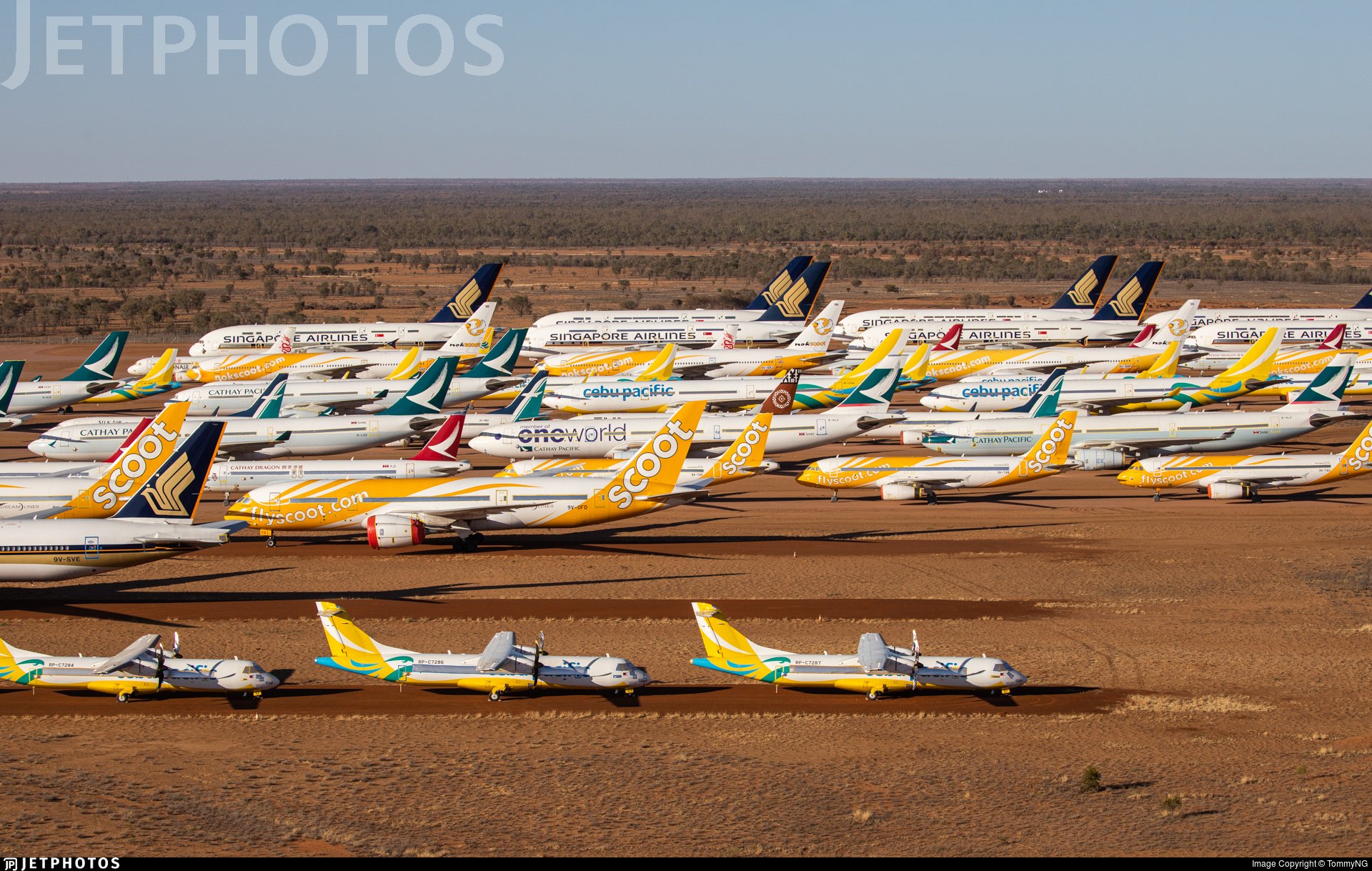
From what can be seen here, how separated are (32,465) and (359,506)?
16.1 metres

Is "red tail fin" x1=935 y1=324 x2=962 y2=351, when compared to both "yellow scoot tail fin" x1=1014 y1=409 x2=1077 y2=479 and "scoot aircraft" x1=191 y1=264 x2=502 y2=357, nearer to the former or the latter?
"scoot aircraft" x1=191 y1=264 x2=502 y2=357

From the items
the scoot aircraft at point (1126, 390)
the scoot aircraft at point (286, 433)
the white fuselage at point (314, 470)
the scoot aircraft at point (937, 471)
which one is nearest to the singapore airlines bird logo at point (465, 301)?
the scoot aircraft at point (286, 433)

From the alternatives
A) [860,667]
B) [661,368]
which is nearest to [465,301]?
[661,368]

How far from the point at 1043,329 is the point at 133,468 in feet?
273

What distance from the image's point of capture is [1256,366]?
8731 cm

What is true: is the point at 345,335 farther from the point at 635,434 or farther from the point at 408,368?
the point at 635,434

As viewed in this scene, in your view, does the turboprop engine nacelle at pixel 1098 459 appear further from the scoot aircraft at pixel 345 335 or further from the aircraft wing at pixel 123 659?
the scoot aircraft at pixel 345 335

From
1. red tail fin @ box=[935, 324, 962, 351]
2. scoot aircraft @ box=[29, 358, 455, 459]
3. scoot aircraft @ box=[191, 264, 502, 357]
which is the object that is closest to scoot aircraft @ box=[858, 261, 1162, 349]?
red tail fin @ box=[935, 324, 962, 351]

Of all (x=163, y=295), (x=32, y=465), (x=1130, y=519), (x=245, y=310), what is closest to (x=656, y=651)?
(x=1130, y=519)

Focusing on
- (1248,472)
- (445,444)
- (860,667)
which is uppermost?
(445,444)

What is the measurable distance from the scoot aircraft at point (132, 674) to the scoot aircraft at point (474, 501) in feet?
52.8

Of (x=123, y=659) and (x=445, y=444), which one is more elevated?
(x=445, y=444)

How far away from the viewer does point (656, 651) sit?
41.0 metres

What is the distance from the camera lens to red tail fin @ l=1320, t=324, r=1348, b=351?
101188mm
